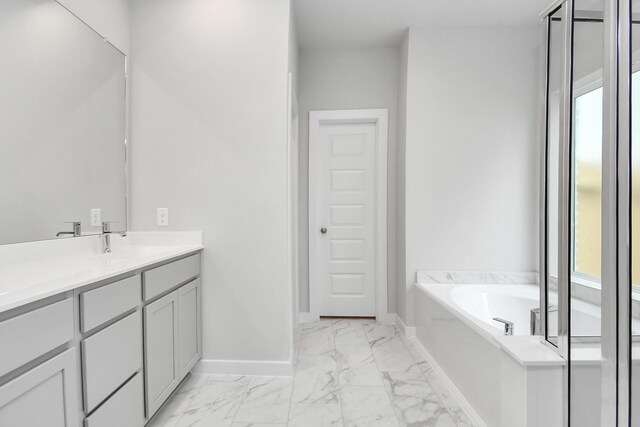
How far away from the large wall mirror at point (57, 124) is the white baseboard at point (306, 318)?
1.80m

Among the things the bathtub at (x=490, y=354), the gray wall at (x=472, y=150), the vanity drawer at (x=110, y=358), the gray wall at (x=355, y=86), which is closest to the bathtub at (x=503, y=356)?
the bathtub at (x=490, y=354)

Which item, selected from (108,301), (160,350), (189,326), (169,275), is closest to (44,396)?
(108,301)

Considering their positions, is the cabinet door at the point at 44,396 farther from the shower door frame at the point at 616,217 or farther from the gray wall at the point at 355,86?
the gray wall at the point at 355,86

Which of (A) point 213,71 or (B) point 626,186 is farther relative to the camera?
(A) point 213,71

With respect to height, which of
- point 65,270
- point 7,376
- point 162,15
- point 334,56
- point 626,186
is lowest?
point 7,376

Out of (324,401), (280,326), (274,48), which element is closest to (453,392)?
(324,401)

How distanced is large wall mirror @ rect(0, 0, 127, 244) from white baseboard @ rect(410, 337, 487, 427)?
2256mm

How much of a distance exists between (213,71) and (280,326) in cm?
174

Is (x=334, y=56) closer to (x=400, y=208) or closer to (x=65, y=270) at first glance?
(x=400, y=208)

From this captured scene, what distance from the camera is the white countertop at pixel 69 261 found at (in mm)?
918

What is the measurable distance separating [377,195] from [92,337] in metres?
2.49

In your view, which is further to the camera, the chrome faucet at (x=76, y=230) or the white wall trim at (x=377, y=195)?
the white wall trim at (x=377, y=195)

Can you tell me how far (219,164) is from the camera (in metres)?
2.05

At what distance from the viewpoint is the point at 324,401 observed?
1760 mm
